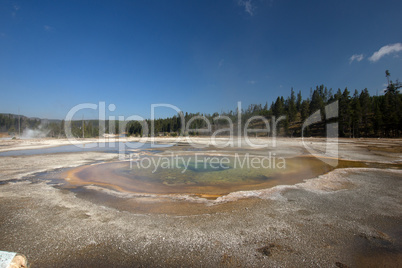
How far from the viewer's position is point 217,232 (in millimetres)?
4582

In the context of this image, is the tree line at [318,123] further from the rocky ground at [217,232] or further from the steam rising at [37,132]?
the rocky ground at [217,232]

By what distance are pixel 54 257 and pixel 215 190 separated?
20.6ft

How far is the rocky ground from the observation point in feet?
12.1

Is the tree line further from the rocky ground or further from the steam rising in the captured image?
the rocky ground

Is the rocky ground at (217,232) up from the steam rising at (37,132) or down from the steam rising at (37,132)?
down

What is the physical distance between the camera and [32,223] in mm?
5031

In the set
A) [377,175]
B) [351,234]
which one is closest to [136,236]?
[351,234]

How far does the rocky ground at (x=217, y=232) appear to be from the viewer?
3678 mm

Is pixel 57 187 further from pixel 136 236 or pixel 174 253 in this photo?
pixel 174 253

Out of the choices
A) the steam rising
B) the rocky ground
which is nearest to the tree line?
the steam rising

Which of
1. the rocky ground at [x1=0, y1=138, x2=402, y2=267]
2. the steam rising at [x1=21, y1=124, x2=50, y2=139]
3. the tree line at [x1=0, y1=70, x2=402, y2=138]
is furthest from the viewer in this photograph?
the steam rising at [x1=21, y1=124, x2=50, y2=139]

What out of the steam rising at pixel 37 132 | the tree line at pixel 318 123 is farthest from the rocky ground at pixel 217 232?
the steam rising at pixel 37 132

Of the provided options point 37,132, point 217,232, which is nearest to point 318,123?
point 217,232

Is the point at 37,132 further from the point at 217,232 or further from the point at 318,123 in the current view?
Result: the point at 318,123
